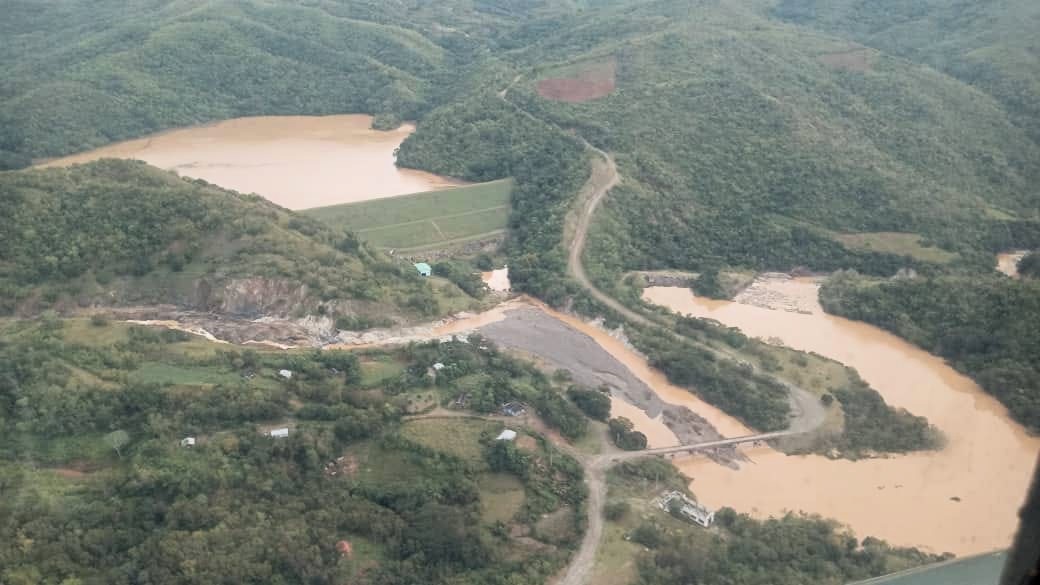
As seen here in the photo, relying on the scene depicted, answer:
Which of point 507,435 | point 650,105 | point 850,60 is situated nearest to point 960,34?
point 850,60

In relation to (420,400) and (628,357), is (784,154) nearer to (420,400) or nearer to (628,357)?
(628,357)

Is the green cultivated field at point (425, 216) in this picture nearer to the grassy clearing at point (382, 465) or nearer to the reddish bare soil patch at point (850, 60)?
the grassy clearing at point (382, 465)

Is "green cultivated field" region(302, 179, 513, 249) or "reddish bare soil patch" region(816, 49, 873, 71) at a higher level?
"reddish bare soil patch" region(816, 49, 873, 71)

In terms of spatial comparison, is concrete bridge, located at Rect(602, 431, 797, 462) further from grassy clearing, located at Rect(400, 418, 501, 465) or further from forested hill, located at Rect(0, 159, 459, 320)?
forested hill, located at Rect(0, 159, 459, 320)

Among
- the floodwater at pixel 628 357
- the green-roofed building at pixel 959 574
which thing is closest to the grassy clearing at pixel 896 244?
the floodwater at pixel 628 357

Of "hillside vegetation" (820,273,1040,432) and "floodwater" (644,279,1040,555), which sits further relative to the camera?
"hillside vegetation" (820,273,1040,432)

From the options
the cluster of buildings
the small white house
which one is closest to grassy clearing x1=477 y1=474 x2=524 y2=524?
the small white house

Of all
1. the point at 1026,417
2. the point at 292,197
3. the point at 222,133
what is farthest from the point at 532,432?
the point at 222,133
